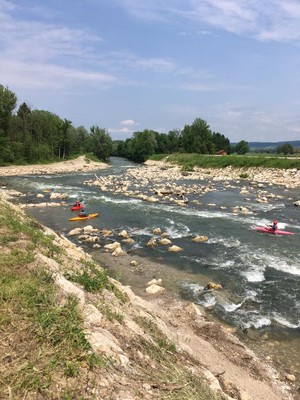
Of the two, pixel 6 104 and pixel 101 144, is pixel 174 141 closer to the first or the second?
pixel 101 144

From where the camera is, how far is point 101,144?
106375mm

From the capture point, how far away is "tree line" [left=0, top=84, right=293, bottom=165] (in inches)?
2709

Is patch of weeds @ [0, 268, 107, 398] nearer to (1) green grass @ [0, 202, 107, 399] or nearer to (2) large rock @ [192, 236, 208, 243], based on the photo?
(1) green grass @ [0, 202, 107, 399]

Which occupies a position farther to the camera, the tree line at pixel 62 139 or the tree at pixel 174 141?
the tree at pixel 174 141

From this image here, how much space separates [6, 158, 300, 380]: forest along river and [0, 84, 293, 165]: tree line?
4402cm

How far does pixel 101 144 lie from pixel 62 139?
20490 mm

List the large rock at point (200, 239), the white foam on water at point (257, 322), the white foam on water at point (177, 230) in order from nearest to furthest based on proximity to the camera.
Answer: the white foam on water at point (257, 322) < the large rock at point (200, 239) < the white foam on water at point (177, 230)

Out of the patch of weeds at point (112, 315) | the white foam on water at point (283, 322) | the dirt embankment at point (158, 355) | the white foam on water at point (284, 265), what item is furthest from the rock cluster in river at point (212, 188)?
the patch of weeds at point (112, 315)

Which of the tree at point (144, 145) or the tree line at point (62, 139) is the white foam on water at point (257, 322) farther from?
the tree at point (144, 145)

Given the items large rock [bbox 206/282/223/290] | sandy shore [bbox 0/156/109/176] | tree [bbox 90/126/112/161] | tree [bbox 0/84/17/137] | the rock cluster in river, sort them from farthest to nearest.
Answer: tree [bbox 90/126/112/161]
tree [bbox 0/84/17/137]
sandy shore [bbox 0/156/109/176]
the rock cluster in river
large rock [bbox 206/282/223/290]

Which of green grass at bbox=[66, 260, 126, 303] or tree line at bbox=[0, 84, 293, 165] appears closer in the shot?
green grass at bbox=[66, 260, 126, 303]

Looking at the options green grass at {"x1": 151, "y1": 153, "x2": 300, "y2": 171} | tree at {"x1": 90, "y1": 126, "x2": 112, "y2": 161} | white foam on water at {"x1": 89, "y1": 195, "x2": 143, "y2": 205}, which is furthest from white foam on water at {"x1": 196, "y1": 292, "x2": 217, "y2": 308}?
tree at {"x1": 90, "y1": 126, "x2": 112, "y2": 161}

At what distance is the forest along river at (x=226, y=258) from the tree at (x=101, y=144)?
7652 centimetres

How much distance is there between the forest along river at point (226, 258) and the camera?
34.3ft
